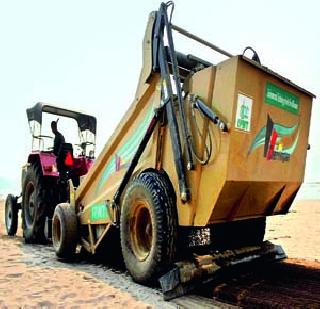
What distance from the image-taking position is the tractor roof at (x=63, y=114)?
24.8 feet

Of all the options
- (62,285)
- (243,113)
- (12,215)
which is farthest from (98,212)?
(12,215)

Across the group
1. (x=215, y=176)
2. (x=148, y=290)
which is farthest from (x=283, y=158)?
(x=148, y=290)

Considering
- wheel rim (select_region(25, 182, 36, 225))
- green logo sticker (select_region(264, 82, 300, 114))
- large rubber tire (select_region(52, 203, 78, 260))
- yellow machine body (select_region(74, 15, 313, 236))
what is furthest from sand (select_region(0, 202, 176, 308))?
green logo sticker (select_region(264, 82, 300, 114))

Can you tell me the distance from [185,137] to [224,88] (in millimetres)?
582

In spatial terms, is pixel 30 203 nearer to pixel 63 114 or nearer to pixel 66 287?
pixel 63 114

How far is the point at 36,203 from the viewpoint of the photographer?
6.94m

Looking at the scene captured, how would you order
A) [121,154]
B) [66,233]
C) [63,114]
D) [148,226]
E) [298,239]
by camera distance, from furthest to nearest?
[298,239] < [63,114] < [66,233] < [121,154] < [148,226]

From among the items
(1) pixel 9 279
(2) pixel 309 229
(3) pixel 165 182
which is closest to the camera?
(3) pixel 165 182

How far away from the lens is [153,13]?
4.55 meters

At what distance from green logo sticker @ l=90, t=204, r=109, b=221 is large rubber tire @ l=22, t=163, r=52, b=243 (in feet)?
5.74

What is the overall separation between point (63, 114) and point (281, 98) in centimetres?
507

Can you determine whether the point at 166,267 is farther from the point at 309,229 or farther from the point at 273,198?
the point at 309,229

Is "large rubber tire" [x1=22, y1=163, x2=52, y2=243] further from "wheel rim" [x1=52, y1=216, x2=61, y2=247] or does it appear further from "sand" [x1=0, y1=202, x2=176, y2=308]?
"sand" [x1=0, y1=202, x2=176, y2=308]

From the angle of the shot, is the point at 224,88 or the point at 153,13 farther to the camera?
the point at 153,13
